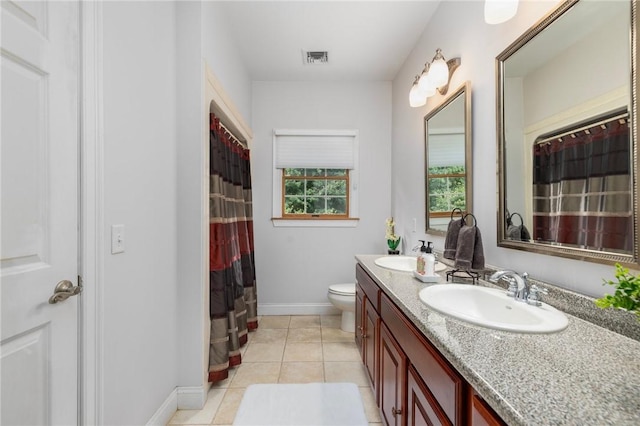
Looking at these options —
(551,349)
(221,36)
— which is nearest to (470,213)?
(551,349)

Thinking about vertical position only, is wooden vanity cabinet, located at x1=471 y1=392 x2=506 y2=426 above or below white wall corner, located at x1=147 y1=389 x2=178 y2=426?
Result: above

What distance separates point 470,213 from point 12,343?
1.96m

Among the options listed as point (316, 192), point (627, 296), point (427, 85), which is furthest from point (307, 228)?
point (627, 296)

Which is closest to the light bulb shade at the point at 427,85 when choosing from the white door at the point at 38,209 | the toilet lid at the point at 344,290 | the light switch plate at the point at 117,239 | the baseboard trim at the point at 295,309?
the toilet lid at the point at 344,290

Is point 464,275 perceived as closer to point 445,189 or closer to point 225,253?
point 445,189

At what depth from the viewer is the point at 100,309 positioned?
1.05 meters

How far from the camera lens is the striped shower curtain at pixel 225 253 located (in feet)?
5.83

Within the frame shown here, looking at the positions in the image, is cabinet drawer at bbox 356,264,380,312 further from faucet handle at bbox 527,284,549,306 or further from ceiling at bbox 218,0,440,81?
ceiling at bbox 218,0,440,81

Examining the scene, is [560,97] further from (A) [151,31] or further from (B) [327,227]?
(B) [327,227]

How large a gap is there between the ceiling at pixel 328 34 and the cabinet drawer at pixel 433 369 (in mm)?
2101

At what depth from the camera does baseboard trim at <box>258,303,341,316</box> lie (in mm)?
3045

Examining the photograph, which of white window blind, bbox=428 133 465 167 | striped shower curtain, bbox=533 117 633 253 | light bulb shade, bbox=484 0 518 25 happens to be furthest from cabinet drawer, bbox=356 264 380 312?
light bulb shade, bbox=484 0 518 25

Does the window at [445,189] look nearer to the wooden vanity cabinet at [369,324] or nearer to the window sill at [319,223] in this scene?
the wooden vanity cabinet at [369,324]

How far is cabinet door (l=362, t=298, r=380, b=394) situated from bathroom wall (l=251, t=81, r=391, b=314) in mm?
1280
